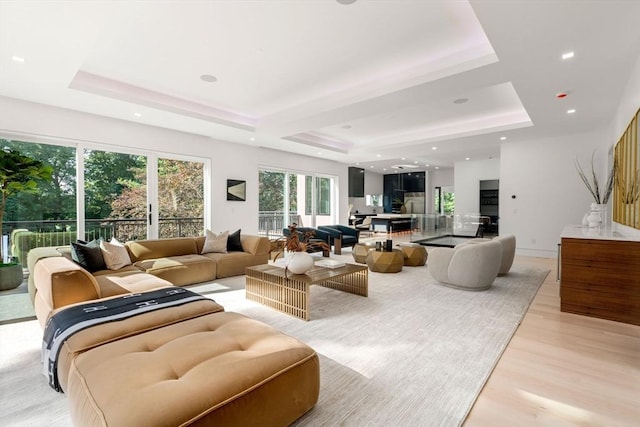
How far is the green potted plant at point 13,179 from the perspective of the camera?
395 cm

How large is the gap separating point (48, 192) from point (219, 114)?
2979 mm

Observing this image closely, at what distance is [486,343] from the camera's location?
104 inches

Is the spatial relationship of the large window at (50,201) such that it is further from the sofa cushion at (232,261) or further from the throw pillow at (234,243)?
the throw pillow at (234,243)

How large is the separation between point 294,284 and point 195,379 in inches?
77.9

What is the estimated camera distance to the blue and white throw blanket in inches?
74.9

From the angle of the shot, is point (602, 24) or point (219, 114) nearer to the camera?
point (602, 24)

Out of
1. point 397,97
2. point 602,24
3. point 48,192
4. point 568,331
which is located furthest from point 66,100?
point 568,331

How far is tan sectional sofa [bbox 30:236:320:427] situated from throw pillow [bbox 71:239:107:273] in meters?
1.19

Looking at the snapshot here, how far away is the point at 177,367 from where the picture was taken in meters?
1.48

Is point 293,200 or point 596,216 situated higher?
point 293,200

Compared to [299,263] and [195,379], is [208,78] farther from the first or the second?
[195,379]

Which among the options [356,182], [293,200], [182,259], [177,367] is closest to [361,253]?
[182,259]

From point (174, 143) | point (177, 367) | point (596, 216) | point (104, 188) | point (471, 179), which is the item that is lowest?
point (177, 367)

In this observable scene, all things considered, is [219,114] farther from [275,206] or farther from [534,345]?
[534,345]
